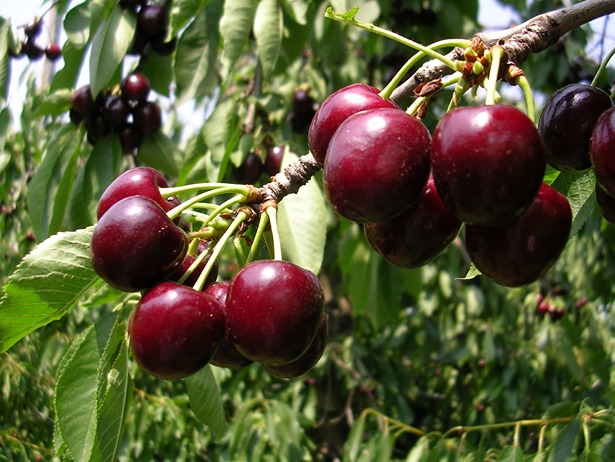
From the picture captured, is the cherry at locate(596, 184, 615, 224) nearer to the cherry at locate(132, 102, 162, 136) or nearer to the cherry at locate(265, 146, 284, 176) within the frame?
the cherry at locate(265, 146, 284, 176)

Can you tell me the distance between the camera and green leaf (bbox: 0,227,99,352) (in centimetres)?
91

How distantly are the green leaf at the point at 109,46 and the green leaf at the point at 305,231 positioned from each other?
25.7 inches

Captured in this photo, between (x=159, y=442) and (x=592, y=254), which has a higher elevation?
(x=592, y=254)

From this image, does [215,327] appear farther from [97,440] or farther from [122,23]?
[122,23]

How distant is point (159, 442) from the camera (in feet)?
11.0

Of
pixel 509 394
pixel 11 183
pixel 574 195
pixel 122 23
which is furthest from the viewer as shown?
pixel 509 394

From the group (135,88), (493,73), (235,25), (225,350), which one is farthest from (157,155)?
(493,73)

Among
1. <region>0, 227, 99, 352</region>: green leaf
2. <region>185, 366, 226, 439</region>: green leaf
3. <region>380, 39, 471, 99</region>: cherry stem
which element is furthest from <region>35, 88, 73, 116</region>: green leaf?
<region>380, 39, 471, 99</region>: cherry stem

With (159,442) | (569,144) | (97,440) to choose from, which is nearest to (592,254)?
(159,442)

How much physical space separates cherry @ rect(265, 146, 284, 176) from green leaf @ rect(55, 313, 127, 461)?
3.65 feet

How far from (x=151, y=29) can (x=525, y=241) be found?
1.83 meters

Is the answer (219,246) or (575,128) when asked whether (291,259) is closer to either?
(219,246)

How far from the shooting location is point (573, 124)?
833 mm

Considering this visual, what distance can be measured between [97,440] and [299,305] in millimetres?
407
